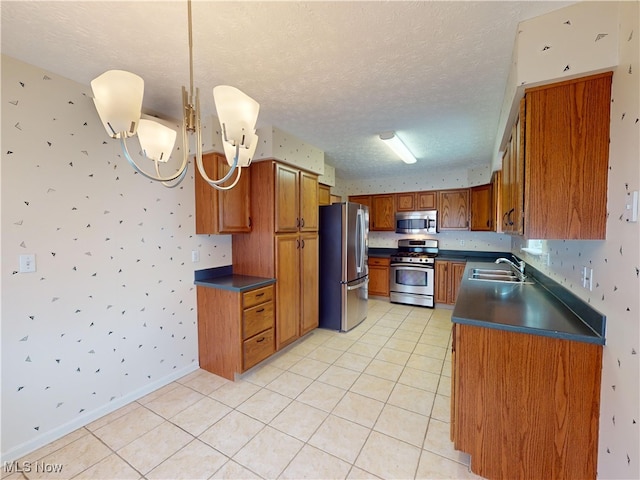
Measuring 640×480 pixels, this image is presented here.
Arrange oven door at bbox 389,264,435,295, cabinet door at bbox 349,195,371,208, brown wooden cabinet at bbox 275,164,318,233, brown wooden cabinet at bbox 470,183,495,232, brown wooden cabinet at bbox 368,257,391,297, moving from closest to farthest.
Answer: brown wooden cabinet at bbox 275,164,318,233, brown wooden cabinet at bbox 470,183,495,232, oven door at bbox 389,264,435,295, brown wooden cabinet at bbox 368,257,391,297, cabinet door at bbox 349,195,371,208

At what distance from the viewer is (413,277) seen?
4.77 metres

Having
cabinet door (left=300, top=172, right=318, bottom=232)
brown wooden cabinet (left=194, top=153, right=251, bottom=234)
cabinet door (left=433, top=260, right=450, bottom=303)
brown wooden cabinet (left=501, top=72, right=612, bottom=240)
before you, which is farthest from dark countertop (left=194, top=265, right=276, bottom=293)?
cabinet door (left=433, top=260, right=450, bottom=303)

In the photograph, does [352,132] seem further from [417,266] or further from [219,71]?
[417,266]

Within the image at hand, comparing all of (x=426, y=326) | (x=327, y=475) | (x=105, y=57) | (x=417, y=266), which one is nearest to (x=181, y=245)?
(x=105, y=57)

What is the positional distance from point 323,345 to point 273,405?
3.89 ft

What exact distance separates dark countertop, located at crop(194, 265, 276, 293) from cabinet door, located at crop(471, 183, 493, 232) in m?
3.62

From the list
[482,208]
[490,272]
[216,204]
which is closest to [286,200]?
[216,204]

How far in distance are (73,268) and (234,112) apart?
69.1 inches

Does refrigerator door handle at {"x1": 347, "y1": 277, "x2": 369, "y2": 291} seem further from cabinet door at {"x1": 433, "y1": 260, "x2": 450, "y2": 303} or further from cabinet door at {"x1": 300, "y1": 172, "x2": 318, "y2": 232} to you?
cabinet door at {"x1": 433, "y1": 260, "x2": 450, "y2": 303}

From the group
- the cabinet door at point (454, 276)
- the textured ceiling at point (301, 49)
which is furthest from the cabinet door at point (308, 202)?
the cabinet door at point (454, 276)

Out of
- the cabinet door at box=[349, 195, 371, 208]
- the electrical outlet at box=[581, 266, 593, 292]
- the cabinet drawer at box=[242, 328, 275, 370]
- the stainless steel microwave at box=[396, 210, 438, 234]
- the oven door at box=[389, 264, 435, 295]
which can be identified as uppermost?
the cabinet door at box=[349, 195, 371, 208]

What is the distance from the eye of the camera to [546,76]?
132 centimetres

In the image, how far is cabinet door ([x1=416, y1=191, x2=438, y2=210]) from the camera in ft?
16.2

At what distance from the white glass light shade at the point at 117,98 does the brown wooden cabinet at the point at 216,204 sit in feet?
5.05
